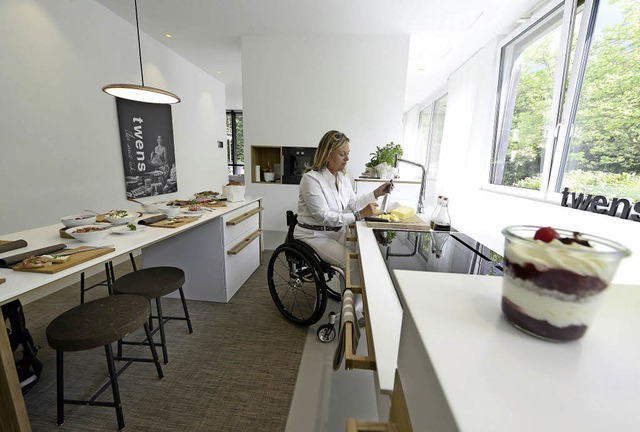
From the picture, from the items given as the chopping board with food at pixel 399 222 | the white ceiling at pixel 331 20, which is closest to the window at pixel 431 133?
the white ceiling at pixel 331 20

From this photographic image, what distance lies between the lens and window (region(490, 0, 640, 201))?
1.90m

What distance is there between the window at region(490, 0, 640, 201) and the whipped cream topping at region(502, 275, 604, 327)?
7.72 feet

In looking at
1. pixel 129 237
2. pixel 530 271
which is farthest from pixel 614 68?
pixel 129 237

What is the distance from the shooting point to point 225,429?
48.5 inches

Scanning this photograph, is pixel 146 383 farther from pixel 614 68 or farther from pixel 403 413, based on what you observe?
pixel 614 68

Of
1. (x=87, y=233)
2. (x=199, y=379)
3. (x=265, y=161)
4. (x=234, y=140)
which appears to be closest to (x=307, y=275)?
(x=199, y=379)

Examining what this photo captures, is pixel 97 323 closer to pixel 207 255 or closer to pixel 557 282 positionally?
pixel 207 255

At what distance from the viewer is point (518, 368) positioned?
298mm

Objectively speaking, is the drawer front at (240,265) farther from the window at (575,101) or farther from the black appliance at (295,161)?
the window at (575,101)

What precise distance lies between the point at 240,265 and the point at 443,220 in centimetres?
180

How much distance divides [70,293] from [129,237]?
1.65 metres

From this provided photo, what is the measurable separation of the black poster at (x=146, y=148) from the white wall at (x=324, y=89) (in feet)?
3.84

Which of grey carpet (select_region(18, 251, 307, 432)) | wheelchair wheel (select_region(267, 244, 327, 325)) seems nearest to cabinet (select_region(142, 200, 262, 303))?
grey carpet (select_region(18, 251, 307, 432))

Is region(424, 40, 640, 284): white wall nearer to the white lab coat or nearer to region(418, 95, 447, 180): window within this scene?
region(418, 95, 447, 180): window
